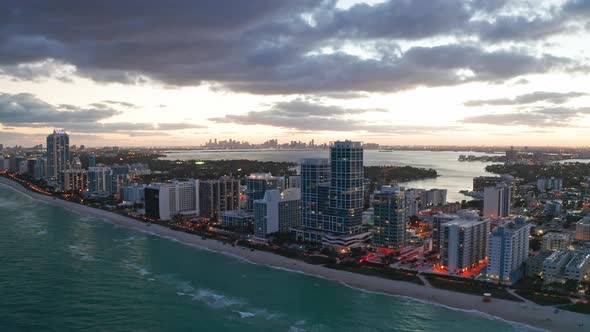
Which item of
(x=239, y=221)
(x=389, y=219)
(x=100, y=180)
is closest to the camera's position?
(x=389, y=219)

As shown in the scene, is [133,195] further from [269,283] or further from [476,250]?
[476,250]

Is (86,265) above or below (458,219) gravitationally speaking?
below

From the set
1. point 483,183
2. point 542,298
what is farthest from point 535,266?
point 483,183

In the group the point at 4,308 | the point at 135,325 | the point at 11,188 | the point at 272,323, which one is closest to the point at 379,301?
the point at 272,323

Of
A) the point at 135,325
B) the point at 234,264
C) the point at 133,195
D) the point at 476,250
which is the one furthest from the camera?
the point at 133,195

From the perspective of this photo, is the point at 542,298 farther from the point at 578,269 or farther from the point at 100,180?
the point at 100,180

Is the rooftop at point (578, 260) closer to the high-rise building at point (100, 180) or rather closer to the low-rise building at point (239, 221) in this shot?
the low-rise building at point (239, 221)

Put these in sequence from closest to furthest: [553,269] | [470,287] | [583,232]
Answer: [470,287], [553,269], [583,232]

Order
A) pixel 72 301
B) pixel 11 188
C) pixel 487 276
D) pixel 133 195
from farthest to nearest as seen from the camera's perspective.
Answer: pixel 11 188 → pixel 133 195 → pixel 487 276 → pixel 72 301
